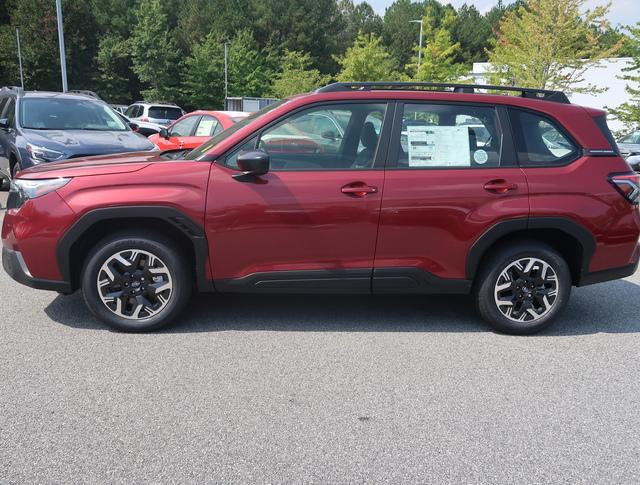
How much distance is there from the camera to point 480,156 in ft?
14.3

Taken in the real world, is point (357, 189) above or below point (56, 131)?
above

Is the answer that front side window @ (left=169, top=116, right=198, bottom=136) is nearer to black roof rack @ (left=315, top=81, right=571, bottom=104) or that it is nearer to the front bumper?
black roof rack @ (left=315, top=81, right=571, bottom=104)

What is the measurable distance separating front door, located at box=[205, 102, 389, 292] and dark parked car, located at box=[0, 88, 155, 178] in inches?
172

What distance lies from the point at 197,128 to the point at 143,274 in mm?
6534

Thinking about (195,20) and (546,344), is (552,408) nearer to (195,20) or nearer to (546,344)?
(546,344)

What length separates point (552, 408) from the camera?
338 centimetres

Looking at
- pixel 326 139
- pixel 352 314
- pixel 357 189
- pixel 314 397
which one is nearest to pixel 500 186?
pixel 357 189

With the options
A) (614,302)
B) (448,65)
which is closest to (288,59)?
(448,65)

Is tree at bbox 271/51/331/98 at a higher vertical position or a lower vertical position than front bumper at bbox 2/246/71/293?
higher

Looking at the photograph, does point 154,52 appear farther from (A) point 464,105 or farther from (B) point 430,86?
(A) point 464,105

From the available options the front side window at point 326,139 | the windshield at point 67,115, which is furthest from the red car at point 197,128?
the front side window at point 326,139

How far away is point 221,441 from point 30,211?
231cm

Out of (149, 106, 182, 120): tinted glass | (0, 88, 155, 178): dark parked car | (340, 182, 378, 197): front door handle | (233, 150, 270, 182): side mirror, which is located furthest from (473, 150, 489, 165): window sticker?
(149, 106, 182, 120): tinted glass

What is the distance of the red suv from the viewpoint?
4.12 metres
